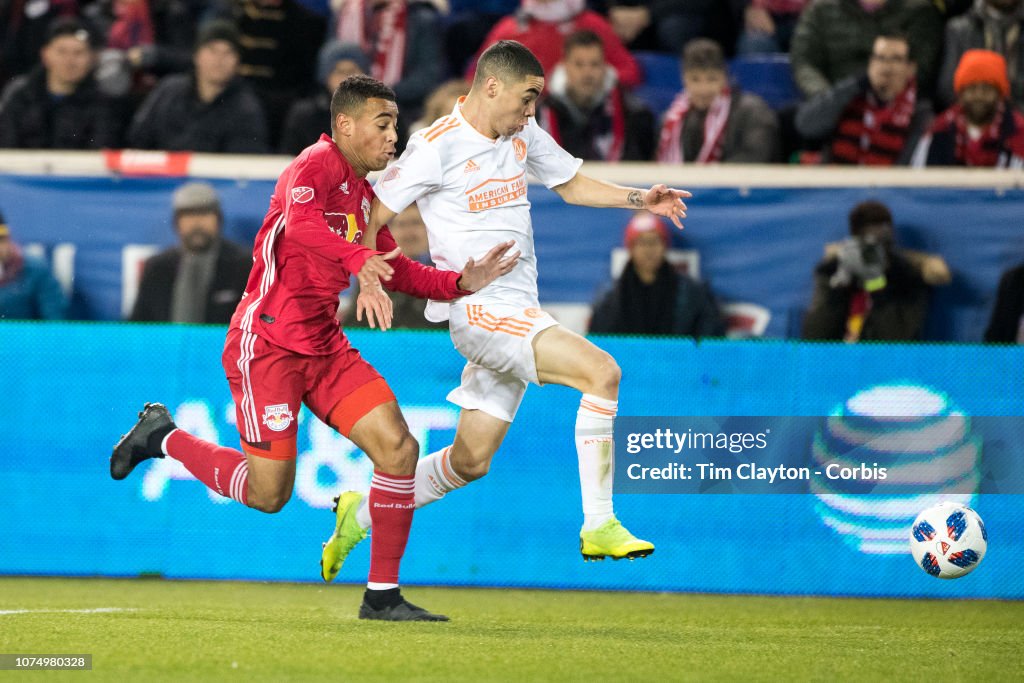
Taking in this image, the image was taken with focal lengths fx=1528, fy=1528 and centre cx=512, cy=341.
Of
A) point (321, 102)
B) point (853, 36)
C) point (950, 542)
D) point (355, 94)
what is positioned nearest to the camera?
point (355, 94)

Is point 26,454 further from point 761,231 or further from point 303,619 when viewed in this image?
point 761,231

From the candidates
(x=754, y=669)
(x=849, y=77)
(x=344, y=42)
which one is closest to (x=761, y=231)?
(x=849, y=77)

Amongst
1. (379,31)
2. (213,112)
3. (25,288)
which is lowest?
(25,288)

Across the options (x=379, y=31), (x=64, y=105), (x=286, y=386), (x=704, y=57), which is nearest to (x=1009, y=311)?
(x=704, y=57)

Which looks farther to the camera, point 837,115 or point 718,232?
point 837,115

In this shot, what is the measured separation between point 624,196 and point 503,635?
7.43 ft

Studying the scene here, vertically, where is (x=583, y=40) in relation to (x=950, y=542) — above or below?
above

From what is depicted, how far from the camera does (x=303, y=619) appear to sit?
7.16 metres

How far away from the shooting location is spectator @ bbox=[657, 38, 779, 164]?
37.6ft

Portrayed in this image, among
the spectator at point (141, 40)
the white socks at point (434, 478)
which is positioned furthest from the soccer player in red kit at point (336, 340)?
the spectator at point (141, 40)

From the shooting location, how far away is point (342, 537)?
7.51 metres

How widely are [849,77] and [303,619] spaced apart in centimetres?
661

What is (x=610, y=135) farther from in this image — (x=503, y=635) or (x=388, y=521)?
(x=503, y=635)

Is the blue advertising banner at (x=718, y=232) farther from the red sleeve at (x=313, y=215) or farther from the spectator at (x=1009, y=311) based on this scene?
the red sleeve at (x=313, y=215)
